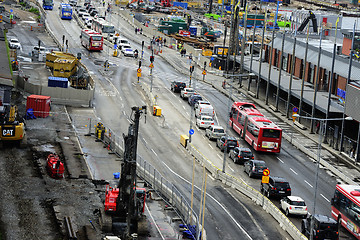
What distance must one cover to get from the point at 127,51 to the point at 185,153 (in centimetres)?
5770

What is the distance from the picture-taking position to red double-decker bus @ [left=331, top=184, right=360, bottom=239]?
5503 centimetres

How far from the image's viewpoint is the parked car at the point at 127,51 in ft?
433

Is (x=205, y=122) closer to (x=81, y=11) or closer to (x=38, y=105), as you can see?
(x=38, y=105)

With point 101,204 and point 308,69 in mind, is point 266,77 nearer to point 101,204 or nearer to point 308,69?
point 308,69

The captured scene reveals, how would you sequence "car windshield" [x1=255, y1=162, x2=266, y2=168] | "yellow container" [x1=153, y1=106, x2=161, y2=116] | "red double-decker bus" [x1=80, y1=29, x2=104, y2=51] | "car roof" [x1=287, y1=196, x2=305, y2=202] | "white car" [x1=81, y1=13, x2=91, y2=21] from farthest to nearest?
"white car" [x1=81, y1=13, x2=91, y2=21], "red double-decker bus" [x1=80, y1=29, x2=104, y2=51], "yellow container" [x1=153, y1=106, x2=161, y2=116], "car windshield" [x1=255, y1=162, x2=266, y2=168], "car roof" [x1=287, y1=196, x2=305, y2=202]

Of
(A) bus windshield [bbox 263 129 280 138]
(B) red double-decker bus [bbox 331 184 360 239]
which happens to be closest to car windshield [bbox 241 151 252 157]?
(A) bus windshield [bbox 263 129 280 138]

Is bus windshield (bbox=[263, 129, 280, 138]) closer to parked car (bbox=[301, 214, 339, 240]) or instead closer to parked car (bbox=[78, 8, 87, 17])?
parked car (bbox=[301, 214, 339, 240])

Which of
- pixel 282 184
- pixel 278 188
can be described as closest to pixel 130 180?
pixel 278 188

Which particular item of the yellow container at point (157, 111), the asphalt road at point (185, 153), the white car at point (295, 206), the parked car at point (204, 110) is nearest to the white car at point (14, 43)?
the asphalt road at point (185, 153)

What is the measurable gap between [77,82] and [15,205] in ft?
144

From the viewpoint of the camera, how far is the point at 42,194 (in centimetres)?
5878

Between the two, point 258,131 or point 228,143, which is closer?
point 258,131

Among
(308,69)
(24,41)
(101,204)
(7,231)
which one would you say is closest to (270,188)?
(101,204)

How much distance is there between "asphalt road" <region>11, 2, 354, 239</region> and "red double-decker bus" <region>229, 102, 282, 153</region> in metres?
1.14
